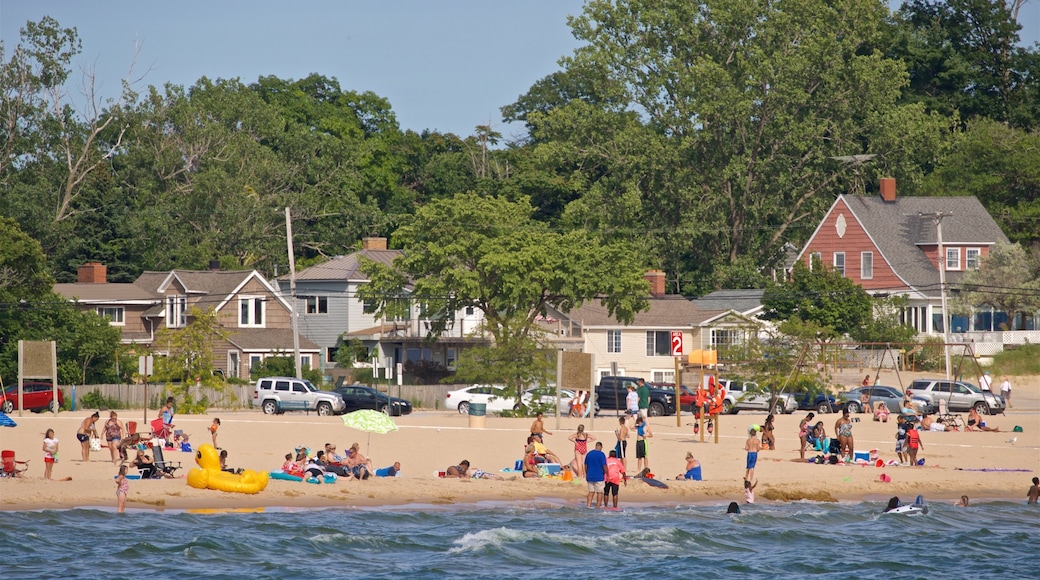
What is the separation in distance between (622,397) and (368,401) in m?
9.84

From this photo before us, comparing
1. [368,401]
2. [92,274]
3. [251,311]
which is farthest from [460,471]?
[92,274]

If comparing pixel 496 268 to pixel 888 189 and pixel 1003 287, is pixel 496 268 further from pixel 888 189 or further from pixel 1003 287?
pixel 888 189

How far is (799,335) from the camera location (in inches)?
2077

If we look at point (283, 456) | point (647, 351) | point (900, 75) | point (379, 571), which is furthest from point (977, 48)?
point (379, 571)

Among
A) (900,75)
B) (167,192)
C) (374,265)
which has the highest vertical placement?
(900,75)

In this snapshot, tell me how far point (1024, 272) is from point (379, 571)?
5201 cm

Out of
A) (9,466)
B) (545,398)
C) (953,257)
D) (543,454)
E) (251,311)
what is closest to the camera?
(9,466)

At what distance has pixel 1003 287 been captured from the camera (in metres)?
69.1

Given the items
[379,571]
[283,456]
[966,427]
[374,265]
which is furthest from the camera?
[374,265]

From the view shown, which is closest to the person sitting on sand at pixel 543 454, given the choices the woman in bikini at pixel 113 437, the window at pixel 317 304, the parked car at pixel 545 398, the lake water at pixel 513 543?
the lake water at pixel 513 543

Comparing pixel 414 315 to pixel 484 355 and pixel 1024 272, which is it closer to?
pixel 484 355

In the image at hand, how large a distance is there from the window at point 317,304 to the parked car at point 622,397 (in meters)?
22.8

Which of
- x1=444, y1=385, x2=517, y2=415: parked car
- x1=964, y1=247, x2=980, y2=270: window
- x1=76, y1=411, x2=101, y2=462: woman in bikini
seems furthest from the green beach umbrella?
x1=964, y1=247, x2=980, y2=270: window

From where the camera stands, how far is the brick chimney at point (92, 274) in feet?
252
